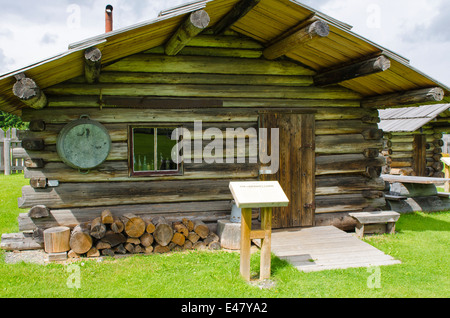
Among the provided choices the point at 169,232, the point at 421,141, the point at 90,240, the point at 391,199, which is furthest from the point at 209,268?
the point at 421,141

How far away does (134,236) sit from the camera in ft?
21.0

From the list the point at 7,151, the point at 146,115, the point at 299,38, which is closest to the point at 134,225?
the point at 146,115

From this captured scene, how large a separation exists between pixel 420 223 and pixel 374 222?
240 centimetres

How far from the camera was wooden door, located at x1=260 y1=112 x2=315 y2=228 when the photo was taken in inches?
296

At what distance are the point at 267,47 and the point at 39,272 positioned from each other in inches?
211

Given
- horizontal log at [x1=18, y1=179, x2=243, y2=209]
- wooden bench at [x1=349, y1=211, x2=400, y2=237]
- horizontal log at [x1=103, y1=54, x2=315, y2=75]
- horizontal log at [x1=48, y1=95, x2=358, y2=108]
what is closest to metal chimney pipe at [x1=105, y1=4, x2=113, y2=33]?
horizontal log at [x1=103, y1=54, x2=315, y2=75]

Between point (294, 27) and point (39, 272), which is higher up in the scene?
point (294, 27)

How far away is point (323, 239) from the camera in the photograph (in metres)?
6.95

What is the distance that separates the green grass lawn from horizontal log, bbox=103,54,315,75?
328 centimetres

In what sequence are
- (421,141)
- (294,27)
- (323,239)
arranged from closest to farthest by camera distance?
1. (294,27)
2. (323,239)
3. (421,141)

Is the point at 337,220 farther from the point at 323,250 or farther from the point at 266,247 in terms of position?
the point at 266,247

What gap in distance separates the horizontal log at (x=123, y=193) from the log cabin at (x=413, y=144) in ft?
31.6

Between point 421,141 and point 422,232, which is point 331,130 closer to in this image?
point 422,232
